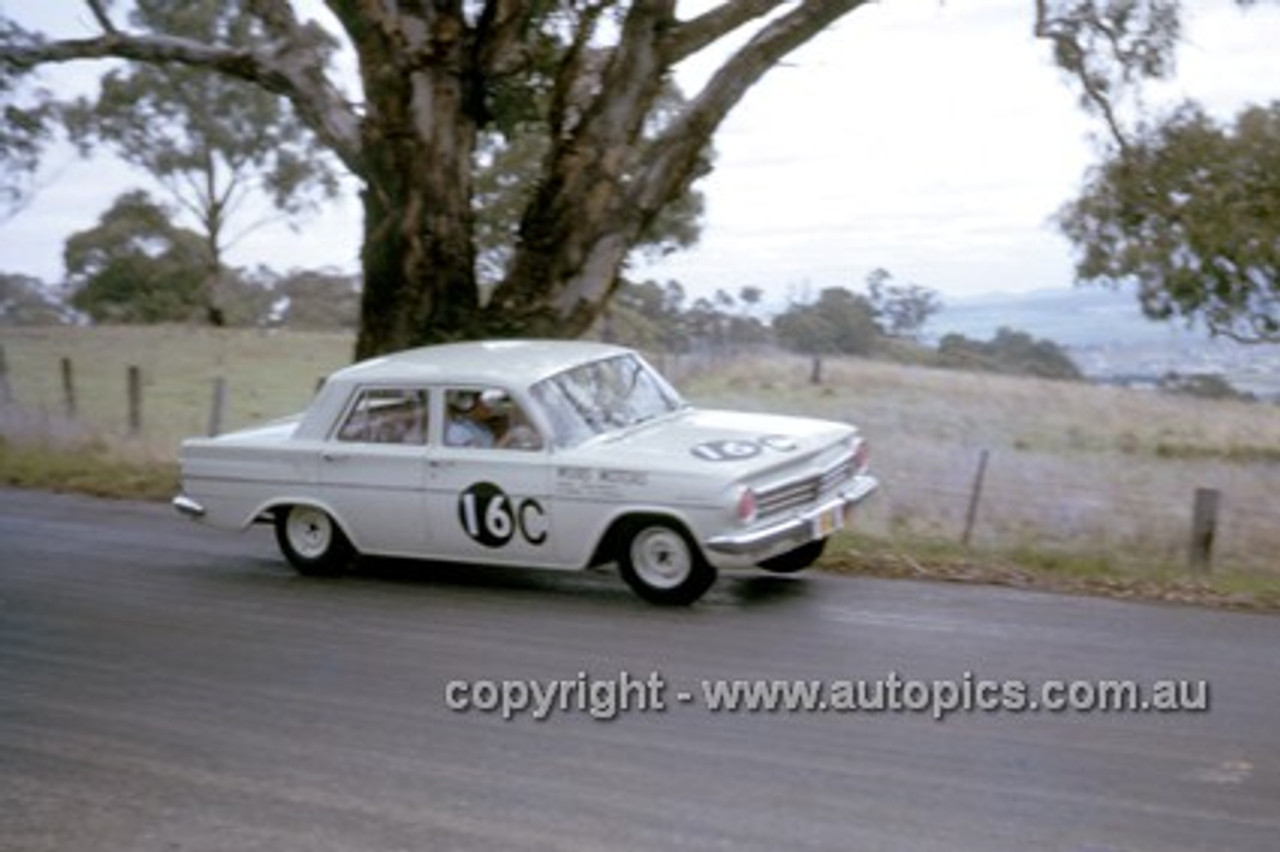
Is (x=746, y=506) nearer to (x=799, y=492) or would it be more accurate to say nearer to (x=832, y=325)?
(x=799, y=492)

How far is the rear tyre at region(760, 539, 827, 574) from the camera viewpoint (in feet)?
34.0

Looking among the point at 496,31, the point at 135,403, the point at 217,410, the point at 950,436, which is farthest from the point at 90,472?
the point at 950,436

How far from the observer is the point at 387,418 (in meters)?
10.4

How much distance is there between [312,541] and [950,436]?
15946 mm

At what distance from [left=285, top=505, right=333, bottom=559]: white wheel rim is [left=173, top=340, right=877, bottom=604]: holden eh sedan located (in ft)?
0.04

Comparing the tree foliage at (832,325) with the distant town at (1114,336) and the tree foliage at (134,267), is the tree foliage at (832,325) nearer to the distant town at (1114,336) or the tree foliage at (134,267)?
the distant town at (1114,336)

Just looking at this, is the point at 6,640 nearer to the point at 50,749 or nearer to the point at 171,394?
the point at 50,749

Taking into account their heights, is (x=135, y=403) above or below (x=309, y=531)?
above

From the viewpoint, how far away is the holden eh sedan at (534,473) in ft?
30.1

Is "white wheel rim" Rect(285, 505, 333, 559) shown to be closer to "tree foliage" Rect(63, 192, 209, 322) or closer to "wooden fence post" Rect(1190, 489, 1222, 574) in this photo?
"wooden fence post" Rect(1190, 489, 1222, 574)

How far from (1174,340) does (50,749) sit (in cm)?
1936

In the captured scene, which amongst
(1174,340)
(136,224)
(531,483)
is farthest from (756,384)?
(136,224)

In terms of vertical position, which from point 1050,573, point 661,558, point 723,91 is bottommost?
point 1050,573

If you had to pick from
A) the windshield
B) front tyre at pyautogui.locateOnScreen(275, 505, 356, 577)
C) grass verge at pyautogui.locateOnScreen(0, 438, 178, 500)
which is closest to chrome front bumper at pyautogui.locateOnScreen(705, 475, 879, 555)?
the windshield
